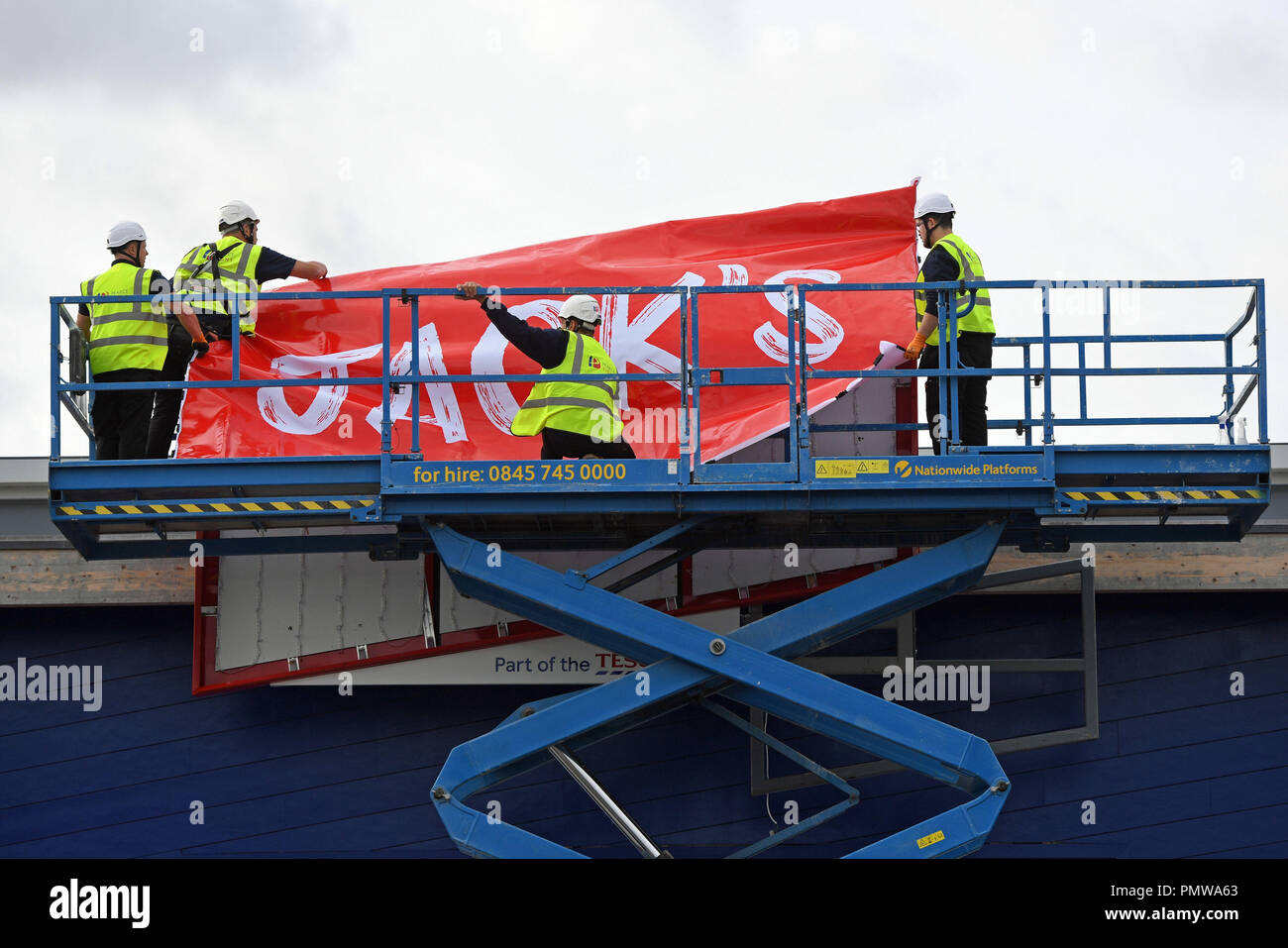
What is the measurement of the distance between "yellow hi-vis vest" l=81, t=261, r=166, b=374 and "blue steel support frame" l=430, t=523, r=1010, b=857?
2.85 m

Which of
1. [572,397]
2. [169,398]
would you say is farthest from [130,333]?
[572,397]

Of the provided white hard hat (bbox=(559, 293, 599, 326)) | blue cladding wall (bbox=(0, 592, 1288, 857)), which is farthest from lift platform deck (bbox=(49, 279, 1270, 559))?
blue cladding wall (bbox=(0, 592, 1288, 857))

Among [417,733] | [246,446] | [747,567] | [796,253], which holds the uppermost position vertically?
[796,253]

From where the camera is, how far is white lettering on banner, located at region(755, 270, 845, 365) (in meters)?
12.4

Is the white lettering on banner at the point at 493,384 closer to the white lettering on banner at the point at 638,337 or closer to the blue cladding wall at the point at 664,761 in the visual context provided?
the white lettering on banner at the point at 638,337

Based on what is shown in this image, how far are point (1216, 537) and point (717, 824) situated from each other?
4.75m

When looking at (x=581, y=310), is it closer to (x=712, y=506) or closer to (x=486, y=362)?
(x=486, y=362)

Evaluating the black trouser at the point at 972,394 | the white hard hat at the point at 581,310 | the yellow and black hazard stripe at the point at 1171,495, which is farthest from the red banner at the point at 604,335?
the yellow and black hazard stripe at the point at 1171,495

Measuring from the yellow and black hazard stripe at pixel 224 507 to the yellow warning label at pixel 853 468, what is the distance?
3277mm

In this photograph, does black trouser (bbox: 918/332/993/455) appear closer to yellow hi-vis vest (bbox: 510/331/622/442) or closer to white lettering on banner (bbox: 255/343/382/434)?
yellow hi-vis vest (bbox: 510/331/622/442)

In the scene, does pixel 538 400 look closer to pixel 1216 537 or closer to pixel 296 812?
pixel 296 812

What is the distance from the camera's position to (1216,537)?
12.1m

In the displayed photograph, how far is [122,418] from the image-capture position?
11.8 metres
